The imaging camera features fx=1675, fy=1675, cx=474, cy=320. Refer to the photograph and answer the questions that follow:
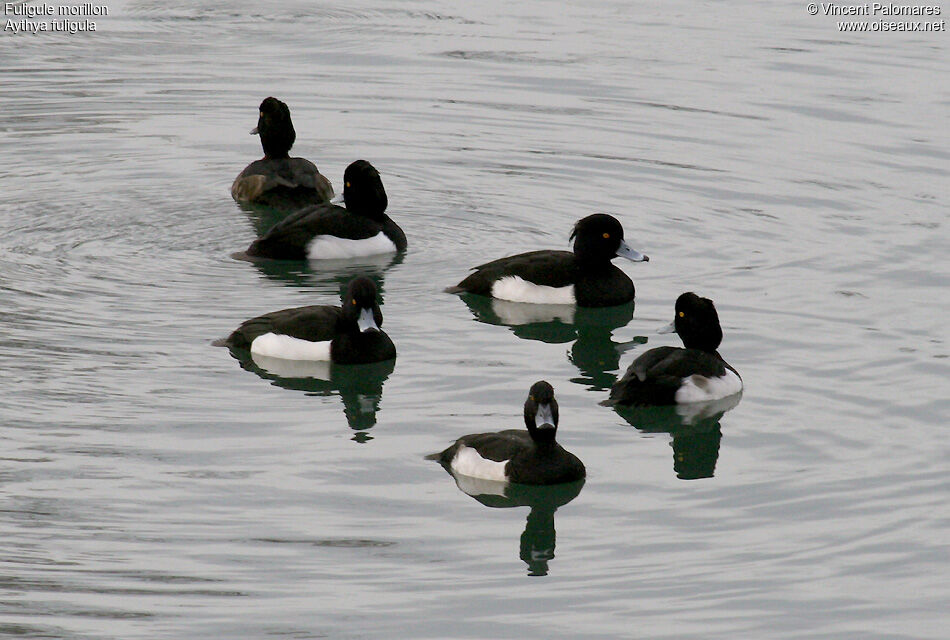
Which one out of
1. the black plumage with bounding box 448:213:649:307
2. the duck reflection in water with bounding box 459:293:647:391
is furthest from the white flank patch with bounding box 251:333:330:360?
the black plumage with bounding box 448:213:649:307

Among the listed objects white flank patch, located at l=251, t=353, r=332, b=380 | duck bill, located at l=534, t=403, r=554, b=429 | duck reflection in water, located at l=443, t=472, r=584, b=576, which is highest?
duck bill, located at l=534, t=403, r=554, b=429

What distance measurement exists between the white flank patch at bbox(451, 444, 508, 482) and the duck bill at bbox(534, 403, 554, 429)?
15.4 inches

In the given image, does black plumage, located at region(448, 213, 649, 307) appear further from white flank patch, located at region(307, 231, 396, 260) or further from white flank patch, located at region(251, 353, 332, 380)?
white flank patch, located at region(251, 353, 332, 380)

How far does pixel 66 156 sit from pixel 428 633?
13.2m

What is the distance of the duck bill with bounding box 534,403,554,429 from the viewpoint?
449 inches

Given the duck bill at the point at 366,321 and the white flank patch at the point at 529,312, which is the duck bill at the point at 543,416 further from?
the white flank patch at the point at 529,312

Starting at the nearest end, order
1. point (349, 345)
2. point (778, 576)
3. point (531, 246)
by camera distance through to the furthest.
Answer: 1. point (778, 576)
2. point (349, 345)
3. point (531, 246)

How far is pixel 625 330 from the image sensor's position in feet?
50.8

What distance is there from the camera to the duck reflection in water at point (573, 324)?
48.4 ft

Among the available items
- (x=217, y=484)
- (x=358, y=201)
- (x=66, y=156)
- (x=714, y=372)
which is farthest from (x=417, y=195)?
(x=217, y=484)

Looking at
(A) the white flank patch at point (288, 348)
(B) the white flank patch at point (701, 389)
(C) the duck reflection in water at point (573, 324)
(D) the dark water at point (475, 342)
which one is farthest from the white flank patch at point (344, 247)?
(B) the white flank patch at point (701, 389)

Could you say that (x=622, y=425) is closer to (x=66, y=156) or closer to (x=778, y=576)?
(x=778, y=576)

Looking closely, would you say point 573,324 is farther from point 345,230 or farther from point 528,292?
point 345,230

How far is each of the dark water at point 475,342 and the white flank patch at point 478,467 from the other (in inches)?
6.3
